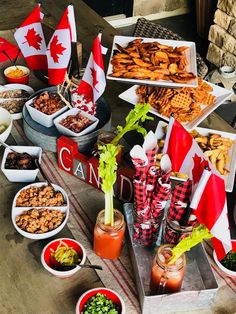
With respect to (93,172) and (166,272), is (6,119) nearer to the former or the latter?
(93,172)

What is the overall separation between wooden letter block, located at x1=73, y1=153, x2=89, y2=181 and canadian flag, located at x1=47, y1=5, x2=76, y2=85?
1.07ft

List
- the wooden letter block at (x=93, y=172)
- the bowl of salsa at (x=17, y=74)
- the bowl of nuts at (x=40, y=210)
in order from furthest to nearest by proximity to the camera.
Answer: the bowl of salsa at (x=17, y=74) → the wooden letter block at (x=93, y=172) → the bowl of nuts at (x=40, y=210)

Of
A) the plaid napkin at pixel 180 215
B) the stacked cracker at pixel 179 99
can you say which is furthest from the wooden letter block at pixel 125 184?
the stacked cracker at pixel 179 99

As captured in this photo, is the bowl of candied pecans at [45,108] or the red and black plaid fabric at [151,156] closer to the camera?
the red and black plaid fabric at [151,156]

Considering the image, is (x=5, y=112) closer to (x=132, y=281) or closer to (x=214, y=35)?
(x=132, y=281)

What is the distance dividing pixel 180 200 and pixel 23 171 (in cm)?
63

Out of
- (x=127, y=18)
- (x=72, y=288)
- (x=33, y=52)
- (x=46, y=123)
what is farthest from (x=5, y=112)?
(x=127, y=18)

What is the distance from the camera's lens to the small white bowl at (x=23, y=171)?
1588 mm

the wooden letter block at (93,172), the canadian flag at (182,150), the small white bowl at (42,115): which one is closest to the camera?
the canadian flag at (182,150)

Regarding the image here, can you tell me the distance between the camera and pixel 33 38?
1.90 meters

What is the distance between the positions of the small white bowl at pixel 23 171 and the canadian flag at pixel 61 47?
280 millimetres

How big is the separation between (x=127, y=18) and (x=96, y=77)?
10.9ft

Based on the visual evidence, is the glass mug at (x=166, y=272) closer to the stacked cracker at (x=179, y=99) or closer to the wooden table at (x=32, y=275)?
the wooden table at (x=32, y=275)

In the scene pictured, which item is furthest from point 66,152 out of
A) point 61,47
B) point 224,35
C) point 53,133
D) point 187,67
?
point 224,35
